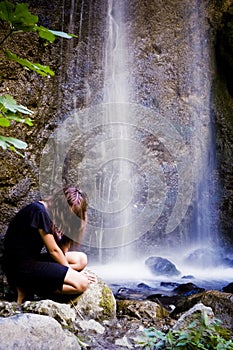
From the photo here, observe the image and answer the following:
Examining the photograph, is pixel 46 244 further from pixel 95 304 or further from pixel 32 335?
pixel 32 335

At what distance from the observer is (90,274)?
10.5 feet

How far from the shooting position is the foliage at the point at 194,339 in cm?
188

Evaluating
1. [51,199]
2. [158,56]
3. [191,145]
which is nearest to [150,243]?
[191,145]

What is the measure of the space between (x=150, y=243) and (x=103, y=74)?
3.44 m

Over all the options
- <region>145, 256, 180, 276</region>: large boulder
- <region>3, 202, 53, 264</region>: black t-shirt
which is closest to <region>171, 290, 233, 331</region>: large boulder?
<region>3, 202, 53, 264</region>: black t-shirt

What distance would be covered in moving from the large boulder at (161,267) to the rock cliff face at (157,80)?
94 cm

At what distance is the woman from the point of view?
2.91 m

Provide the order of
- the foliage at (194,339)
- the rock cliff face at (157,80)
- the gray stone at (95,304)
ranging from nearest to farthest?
the foliage at (194,339)
the gray stone at (95,304)
the rock cliff face at (157,80)

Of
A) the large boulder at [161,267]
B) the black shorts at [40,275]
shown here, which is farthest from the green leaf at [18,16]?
the large boulder at [161,267]

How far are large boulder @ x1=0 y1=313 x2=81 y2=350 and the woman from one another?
109 centimetres

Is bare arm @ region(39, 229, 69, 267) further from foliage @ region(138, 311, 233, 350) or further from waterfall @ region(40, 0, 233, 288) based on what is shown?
waterfall @ region(40, 0, 233, 288)

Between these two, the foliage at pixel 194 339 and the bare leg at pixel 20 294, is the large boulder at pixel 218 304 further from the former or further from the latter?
the bare leg at pixel 20 294

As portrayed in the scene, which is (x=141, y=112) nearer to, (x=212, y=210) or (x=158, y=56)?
(x=158, y=56)

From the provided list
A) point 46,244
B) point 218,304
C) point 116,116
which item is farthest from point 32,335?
point 116,116
